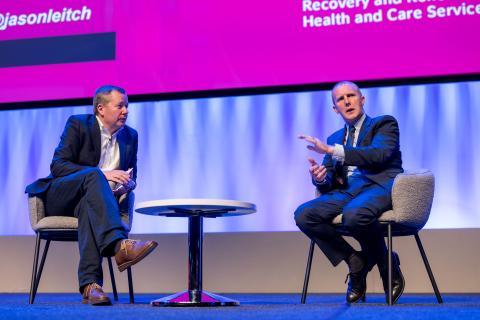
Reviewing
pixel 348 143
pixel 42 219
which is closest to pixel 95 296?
pixel 42 219

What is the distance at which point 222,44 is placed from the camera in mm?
4027

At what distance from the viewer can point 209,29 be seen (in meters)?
4.06

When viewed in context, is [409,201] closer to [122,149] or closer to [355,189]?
[355,189]

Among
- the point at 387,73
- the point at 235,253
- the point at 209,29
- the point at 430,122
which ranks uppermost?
the point at 209,29

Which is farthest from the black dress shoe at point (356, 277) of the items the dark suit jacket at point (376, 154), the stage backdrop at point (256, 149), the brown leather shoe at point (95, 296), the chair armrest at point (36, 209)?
the chair armrest at point (36, 209)

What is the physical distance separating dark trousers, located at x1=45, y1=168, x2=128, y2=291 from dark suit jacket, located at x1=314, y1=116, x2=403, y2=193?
1.04 m

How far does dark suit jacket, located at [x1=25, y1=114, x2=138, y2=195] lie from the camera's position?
2818mm

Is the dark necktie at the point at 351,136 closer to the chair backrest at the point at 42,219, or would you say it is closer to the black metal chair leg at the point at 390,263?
the black metal chair leg at the point at 390,263

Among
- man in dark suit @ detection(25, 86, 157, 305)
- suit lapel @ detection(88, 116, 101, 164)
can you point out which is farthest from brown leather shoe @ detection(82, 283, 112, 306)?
suit lapel @ detection(88, 116, 101, 164)

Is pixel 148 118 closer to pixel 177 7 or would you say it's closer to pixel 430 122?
pixel 177 7

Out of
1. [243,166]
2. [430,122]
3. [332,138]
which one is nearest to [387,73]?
[430,122]

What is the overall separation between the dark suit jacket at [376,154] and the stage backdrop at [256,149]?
1105mm

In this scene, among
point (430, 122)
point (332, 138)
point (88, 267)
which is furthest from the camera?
point (430, 122)

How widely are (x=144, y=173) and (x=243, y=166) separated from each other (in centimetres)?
70
